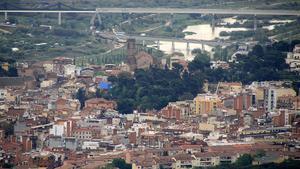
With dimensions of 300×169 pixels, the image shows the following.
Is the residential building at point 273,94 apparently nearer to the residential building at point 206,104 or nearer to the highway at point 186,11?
the residential building at point 206,104

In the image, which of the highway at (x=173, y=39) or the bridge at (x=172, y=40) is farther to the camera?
the highway at (x=173, y=39)

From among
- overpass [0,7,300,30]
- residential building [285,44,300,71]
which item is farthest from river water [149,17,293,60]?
residential building [285,44,300,71]

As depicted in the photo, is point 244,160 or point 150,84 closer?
point 244,160

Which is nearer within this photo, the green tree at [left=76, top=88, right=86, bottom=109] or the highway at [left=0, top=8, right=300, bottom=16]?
the green tree at [left=76, top=88, right=86, bottom=109]

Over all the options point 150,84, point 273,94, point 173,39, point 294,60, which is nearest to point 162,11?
point 173,39

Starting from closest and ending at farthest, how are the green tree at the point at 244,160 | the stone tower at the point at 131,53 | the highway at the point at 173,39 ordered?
1. the green tree at the point at 244,160
2. the stone tower at the point at 131,53
3. the highway at the point at 173,39

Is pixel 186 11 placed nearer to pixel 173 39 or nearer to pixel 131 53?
pixel 173 39

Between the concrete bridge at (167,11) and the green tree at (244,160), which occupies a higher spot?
the green tree at (244,160)

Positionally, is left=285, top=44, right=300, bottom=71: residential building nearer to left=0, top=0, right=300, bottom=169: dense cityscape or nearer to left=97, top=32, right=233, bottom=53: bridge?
left=0, top=0, right=300, bottom=169: dense cityscape

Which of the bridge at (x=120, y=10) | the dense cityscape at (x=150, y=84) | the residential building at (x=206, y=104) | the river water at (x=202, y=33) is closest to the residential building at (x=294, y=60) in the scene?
the dense cityscape at (x=150, y=84)
